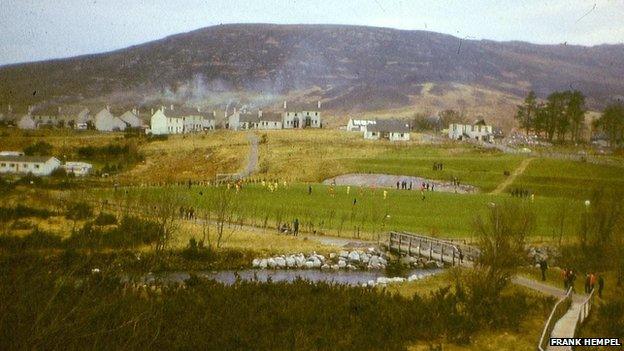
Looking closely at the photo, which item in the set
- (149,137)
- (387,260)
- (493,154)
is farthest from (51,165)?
(493,154)

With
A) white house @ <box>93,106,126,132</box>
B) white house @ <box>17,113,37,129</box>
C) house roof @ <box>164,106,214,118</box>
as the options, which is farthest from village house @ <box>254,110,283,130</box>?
white house @ <box>17,113,37,129</box>

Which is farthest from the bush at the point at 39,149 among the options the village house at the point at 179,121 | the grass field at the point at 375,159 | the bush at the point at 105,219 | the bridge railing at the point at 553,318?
the bridge railing at the point at 553,318

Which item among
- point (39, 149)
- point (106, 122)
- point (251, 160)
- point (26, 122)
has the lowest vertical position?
point (251, 160)

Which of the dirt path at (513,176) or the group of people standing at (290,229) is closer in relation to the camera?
the group of people standing at (290,229)

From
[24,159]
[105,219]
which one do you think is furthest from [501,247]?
[24,159]

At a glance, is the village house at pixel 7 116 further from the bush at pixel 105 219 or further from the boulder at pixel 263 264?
the boulder at pixel 263 264

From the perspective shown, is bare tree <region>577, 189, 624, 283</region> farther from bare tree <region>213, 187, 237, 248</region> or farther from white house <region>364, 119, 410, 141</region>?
white house <region>364, 119, 410, 141</region>

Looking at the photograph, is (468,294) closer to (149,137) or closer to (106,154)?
(106,154)

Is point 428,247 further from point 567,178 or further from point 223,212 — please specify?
point 567,178
